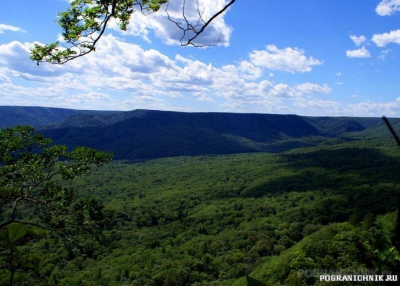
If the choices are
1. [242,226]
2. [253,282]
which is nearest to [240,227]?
[242,226]

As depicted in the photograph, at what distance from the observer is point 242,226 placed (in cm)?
8775

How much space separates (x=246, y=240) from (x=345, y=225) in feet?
125

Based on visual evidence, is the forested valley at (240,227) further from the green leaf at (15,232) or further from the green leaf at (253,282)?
the green leaf at (253,282)

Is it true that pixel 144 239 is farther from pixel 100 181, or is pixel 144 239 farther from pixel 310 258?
pixel 100 181

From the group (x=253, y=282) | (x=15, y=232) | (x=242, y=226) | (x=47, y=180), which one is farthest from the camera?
(x=242, y=226)

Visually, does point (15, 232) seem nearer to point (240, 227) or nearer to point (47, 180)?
point (47, 180)

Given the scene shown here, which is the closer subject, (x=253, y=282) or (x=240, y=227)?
(x=253, y=282)

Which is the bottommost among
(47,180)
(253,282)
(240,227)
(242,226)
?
(240,227)

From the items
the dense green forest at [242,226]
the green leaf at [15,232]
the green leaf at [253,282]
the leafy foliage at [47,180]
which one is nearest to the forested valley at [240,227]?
the green leaf at [15,232]

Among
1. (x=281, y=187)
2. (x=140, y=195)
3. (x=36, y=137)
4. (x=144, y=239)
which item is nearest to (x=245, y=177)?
(x=281, y=187)

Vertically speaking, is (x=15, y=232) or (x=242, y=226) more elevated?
(x=15, y=232)

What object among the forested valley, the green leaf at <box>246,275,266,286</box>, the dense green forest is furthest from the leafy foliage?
the green leaf at <box>246,275,266,286</box>

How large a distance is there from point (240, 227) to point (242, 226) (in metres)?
0.68

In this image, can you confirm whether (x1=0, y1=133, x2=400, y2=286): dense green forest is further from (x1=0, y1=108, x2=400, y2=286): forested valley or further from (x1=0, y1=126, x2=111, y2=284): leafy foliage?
(x1=0, y1=126, x2=111, y2=284): leafy foliage
